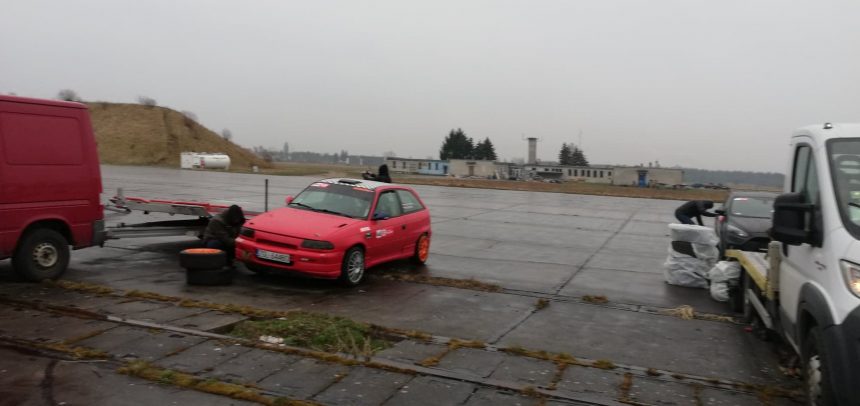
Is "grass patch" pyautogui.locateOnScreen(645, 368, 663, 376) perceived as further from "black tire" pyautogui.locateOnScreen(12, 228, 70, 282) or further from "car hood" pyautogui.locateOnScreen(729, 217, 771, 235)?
"black tire" pyautogui.locateOnScreen(12, 228, 70, 282)

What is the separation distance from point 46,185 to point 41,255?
90 cm

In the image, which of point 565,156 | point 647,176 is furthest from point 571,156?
point 647,176

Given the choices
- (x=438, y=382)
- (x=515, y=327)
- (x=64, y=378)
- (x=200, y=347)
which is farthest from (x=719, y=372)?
(x=64, y=378)

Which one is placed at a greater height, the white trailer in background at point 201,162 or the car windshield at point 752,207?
the white trailer in background at point 201,162

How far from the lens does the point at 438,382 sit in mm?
4988

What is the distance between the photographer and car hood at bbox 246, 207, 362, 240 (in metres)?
8.60

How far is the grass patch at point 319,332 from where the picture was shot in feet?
19.1

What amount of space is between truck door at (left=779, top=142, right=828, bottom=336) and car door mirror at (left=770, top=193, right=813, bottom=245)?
5 cm

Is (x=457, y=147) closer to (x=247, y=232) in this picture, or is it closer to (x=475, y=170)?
(x=475, y=170)

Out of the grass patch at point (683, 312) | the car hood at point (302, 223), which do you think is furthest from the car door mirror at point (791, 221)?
the car hood at point (302, 223)

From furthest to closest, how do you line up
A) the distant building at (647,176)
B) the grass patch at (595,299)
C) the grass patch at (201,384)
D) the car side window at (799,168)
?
the distant building at (647,176), the grass patch at (595,299), the car side window at (799,168), the grass patch at (201,384)

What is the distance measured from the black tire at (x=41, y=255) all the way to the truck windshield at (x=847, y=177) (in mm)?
8564

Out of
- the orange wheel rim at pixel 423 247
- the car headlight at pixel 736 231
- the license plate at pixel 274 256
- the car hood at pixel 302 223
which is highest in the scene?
the car hood at pixel 302 223

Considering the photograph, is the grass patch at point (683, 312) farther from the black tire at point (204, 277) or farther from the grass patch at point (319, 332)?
the black tire at point (204, 277)
